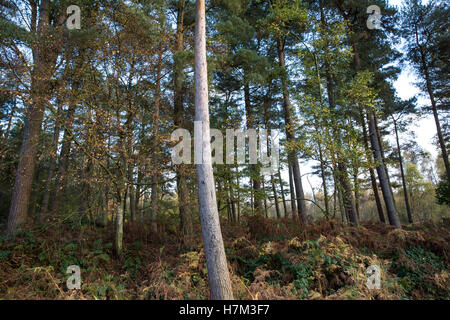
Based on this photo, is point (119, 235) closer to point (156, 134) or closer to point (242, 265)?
point (156, 134)

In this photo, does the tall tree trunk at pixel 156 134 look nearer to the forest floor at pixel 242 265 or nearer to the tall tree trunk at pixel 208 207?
the forest floor at pixel 242 265

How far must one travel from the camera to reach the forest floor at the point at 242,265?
388 cm

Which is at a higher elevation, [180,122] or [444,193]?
[180,122]

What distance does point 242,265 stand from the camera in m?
5.30

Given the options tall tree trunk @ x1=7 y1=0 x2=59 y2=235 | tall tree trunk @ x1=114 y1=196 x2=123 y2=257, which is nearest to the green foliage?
tall tree trunk @ x1=114 y1=196 x2=123 y2=257

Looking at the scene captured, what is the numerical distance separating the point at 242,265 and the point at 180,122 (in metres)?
4.97

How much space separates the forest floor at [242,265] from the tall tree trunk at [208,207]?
20.1 inches

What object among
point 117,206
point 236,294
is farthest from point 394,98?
point 117,206

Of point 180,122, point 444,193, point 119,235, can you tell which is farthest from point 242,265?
point 444,193

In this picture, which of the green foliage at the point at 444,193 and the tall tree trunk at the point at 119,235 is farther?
the green foliage at the point at 444,193

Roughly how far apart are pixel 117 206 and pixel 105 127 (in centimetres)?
211

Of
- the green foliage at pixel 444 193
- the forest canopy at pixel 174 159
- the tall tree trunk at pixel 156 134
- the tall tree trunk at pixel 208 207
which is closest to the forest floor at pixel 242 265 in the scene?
the forest canopy at pixel 174 159

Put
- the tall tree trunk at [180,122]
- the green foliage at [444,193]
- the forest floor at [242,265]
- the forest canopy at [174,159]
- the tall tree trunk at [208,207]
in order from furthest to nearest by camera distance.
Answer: the green foliage at [444,193], the tall tree trunk at [180,122], the forest canopy at [174,159], the forest floor at [242,265], the tall tree trunk at [208,207]
